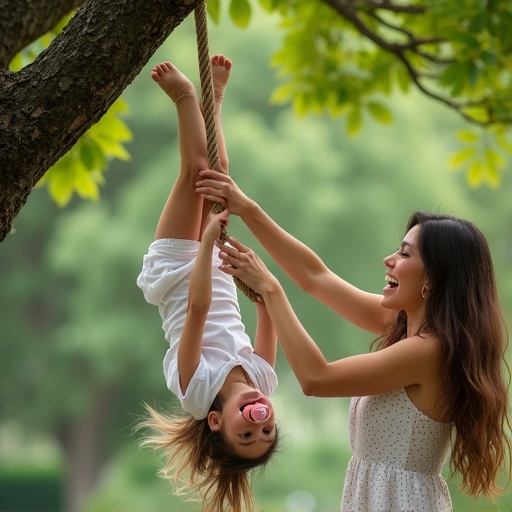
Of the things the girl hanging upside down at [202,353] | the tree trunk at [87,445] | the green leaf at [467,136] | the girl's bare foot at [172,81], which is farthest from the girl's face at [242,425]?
the tree trunk at [87,445]

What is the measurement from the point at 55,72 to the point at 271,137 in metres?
12.8

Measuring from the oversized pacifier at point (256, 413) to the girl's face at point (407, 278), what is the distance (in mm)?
422

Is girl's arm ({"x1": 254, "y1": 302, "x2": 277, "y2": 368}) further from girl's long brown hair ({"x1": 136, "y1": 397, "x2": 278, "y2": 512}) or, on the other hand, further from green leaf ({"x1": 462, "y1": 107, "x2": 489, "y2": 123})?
green leaf ({"x1": 462, "y1": 107, "x2": 489, "y2": 123})

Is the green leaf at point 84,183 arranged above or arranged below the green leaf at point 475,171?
below

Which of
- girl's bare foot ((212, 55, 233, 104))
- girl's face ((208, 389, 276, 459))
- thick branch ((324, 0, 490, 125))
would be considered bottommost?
girl's face ((208, 389, 276, 459))

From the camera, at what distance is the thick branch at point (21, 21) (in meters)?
2.56

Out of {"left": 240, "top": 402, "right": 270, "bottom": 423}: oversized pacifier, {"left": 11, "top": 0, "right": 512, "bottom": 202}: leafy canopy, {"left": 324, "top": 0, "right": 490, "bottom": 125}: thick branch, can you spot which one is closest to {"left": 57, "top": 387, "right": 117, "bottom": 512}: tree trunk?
{"left": 11, "top": 0, "right": 512, "bottom": 202}: leafy canopy

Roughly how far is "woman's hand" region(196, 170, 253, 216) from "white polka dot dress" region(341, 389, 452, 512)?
58 cm

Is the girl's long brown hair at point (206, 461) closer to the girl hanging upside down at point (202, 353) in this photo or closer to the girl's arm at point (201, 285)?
the girl hanging upside down at point (202, 353)

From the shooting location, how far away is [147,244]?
13.3 m

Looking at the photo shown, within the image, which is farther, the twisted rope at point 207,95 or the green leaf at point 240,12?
the green leaf at point 240,12

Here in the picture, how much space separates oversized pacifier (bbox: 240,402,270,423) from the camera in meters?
2.62

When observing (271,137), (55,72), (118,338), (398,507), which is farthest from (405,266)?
(271,137)

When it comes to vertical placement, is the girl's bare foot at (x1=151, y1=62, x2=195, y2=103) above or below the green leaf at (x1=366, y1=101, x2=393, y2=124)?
below
